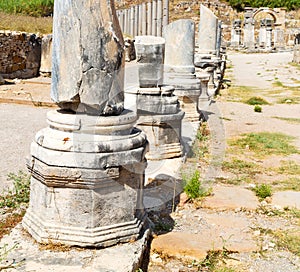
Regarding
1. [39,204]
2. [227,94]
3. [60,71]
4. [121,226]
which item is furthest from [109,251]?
[227,94]

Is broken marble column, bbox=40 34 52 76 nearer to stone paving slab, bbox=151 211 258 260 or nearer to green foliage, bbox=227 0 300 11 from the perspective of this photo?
stone paving slab, bbox=151 211 258 260

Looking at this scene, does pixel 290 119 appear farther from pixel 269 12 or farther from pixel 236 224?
pixel 269 12

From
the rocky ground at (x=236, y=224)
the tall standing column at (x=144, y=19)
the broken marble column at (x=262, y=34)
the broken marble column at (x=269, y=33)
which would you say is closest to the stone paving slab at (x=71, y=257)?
the rocky ground at (x=236, y=224)

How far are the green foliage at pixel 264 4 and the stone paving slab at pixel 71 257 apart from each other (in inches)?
1866

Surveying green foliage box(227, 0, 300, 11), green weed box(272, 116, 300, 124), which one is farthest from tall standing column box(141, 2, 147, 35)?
green foliage box(227, 0, 300, 11)

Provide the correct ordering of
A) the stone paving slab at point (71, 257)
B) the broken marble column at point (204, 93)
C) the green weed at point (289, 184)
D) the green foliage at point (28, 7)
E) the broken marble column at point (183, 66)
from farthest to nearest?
1. the green foliage at point (28, 7)
2. the broken marble column at point (204, 93)
3. the broken marble column at point (183, 66)
4. the green weed at point (289, 184)
5. the stone paving slab at point (71, 257)

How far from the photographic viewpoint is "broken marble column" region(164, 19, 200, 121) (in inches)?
327

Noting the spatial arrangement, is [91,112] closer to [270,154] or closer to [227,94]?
[270,154]

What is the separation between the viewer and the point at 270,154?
7.13 metres

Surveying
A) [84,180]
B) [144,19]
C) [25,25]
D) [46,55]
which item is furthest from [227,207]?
[25,25]

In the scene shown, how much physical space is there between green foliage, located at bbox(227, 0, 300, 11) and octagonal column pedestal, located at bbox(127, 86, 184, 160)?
146 ft

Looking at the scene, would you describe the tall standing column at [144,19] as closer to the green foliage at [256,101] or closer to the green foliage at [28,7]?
the green foliage at [256,101]

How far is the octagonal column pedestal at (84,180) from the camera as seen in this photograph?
10.7 ft

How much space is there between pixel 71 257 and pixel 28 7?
23465 millimetres
